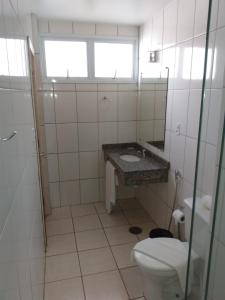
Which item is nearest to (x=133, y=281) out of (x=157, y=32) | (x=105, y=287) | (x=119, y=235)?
(x=105, y=287)

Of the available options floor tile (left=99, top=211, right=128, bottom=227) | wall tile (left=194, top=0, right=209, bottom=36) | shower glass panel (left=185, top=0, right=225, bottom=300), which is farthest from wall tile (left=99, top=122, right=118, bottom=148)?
shower glass panel (left=185, top=0, right=225, bottom=300)

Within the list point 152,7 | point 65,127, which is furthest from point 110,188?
point 152,7

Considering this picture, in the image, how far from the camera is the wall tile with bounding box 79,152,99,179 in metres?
3.17

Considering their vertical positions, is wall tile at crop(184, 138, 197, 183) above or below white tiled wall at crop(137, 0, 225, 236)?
below

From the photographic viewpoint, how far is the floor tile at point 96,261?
2.14 meters

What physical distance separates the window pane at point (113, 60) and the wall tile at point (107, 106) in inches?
10.0

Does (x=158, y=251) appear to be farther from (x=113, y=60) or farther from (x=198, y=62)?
(x=113, y=60)

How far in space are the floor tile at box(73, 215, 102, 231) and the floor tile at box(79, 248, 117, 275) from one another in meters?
0.43

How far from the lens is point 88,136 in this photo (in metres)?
3.10

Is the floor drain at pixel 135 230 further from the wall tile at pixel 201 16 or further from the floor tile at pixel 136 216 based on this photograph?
the wall tile at pixel 201 16

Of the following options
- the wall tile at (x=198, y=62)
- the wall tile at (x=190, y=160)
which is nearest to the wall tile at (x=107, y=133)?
the wall tile at (x=190, y=160)

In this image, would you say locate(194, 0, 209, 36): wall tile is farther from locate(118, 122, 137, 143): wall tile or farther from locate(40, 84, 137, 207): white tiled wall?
locate(118, 122, 137, 143): wall tile

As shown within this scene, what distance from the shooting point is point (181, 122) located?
7.00 feet

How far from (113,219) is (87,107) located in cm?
146
